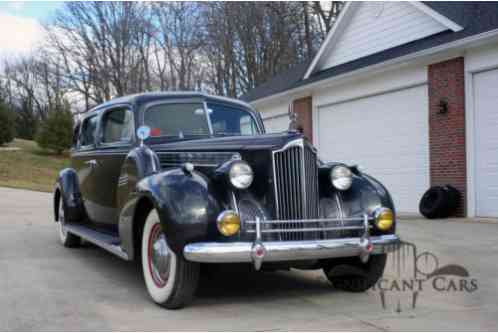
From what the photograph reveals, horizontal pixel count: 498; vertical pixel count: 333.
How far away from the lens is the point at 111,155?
6145 mm

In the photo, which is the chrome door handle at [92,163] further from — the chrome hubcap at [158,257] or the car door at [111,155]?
the chrome hubcap at [158,257]

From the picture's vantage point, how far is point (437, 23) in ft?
41.5

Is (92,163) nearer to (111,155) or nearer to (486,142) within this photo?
(111,155)

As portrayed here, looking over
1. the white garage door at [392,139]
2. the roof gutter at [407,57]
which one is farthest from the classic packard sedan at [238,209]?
the white garage door at [392,139]

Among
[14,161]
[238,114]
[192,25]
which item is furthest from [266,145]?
[192,25]

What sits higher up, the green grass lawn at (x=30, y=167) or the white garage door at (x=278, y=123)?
the white garage door at (x=278, y=123)

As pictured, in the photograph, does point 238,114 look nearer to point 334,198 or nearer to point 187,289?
point 334,198

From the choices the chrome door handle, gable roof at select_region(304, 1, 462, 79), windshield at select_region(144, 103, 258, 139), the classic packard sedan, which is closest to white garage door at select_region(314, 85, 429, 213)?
gable roof at select_region(304, 1, 462, 79)

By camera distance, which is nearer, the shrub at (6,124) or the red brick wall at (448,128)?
the red brick wall at (448,128)

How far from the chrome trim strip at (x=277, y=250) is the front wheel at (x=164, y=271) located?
0.25 metres

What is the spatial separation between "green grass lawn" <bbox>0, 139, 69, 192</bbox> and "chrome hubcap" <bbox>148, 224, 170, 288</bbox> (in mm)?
17076

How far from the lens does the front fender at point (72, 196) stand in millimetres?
7133

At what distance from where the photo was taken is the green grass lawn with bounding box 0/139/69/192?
2341cm

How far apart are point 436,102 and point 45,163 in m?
23.0
